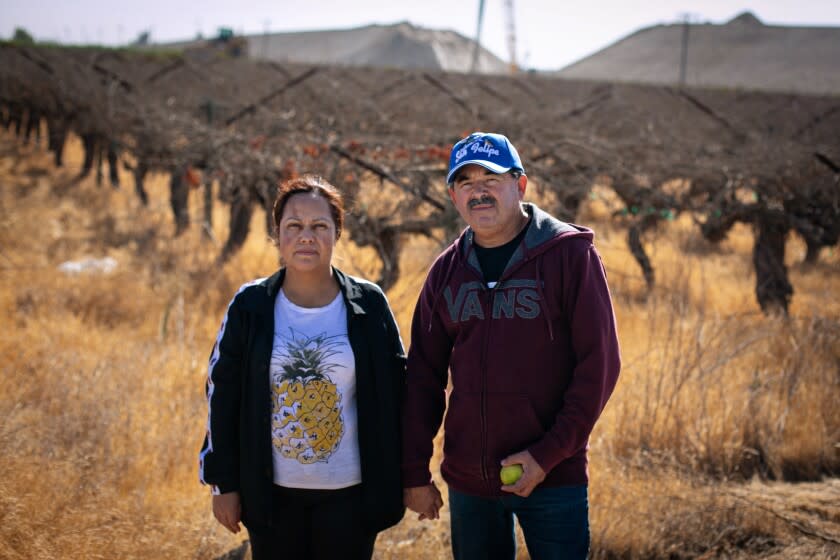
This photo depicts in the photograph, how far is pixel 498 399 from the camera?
6.27 feet

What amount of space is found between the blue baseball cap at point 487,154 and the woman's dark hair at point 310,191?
423 millimetres

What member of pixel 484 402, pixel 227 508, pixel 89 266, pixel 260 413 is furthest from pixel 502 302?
pixel 89 266

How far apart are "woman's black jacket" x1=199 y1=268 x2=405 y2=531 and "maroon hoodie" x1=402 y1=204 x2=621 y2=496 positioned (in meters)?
0.13

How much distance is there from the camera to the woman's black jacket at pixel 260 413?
201cm

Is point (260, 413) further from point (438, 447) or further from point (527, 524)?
point (438, 447)

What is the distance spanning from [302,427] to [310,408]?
0.19 feet

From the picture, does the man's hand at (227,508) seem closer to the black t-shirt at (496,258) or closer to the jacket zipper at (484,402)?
the jacket zipper at (484,402)

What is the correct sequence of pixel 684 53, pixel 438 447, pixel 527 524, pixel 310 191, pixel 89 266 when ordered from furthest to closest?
pixel 684 53
pixel 89 266
pixel 438 447
pixel 310 191
pixel 527 524

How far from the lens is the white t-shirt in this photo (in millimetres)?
2027

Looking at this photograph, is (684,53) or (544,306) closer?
(544,306)

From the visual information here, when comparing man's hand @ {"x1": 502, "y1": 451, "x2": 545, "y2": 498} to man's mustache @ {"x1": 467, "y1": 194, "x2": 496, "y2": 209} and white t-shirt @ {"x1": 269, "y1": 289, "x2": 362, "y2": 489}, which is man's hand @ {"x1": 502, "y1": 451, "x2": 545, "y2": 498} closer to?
→ white t-shirt @ {"x1": 269, "y1": 289, "x2": 362, "y2": 489}

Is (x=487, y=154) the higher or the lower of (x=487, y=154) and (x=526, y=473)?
the higher

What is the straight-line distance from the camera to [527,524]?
195cm

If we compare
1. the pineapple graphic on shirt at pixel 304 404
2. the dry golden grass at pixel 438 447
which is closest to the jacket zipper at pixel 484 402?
the pineapple graphic on shirt at pixel 304 404
